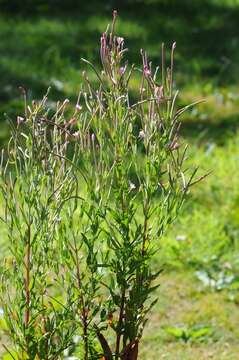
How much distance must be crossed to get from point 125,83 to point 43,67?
17.6 feet

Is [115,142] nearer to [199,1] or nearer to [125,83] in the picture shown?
[125,83]

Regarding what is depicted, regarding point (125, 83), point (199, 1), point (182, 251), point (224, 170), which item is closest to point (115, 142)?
point (125, 83)

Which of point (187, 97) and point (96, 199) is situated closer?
point (96, 199)

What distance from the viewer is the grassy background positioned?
4664 millimetres

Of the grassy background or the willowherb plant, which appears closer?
the willowherb plant

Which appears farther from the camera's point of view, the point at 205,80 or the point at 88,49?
the point at 88,49

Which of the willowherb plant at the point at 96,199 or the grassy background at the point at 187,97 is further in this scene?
the grassy background at the point at 187,97

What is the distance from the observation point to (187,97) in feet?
25.7

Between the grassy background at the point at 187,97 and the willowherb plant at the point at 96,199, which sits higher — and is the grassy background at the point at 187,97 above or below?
above

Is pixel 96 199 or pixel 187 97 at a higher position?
pixel 187 97

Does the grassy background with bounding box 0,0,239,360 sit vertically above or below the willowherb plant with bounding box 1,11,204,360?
above

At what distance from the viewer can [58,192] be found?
123 inches

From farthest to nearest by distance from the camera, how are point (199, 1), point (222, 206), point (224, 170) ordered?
point (199, 1), point (224, 170), point (222, 206)

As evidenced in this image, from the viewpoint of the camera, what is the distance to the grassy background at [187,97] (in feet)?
15.3
